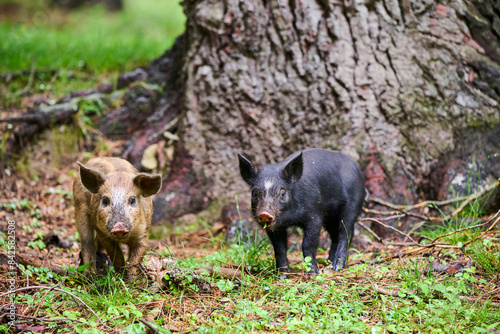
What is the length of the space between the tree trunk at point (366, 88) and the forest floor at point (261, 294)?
1227 mm

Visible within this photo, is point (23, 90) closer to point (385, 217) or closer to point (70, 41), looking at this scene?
point (70, 41)

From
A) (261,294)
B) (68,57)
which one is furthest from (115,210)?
(68,57)

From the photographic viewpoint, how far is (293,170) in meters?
4.42

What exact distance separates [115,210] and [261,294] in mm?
1350

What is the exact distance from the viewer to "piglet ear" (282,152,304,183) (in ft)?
14.3

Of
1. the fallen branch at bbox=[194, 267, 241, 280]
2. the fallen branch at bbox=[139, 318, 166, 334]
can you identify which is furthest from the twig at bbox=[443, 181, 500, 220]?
the fallen branch at bbox=[139, 318, 166, 334]

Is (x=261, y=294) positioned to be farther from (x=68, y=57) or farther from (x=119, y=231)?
(x=68, y=57)

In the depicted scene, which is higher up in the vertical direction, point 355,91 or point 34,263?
point 355,91

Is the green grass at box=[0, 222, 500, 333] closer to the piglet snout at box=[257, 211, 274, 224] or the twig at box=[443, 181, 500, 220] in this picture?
the piglet snout at box=[257, 211, 274, 224]

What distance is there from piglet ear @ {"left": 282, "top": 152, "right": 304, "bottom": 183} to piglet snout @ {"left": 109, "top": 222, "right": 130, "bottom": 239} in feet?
4.85

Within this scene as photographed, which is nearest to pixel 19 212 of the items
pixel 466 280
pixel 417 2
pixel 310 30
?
pixel 310 30

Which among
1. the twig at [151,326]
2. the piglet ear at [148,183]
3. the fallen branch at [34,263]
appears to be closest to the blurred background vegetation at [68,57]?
the fallen branch at [34,263]

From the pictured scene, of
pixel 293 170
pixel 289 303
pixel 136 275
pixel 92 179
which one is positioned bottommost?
pixel 136 275

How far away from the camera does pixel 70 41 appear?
10.3 m
